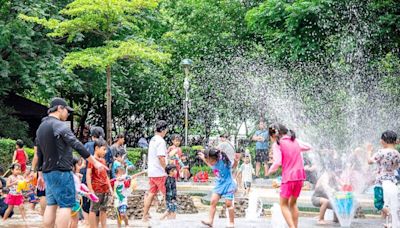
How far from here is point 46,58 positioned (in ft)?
82.4

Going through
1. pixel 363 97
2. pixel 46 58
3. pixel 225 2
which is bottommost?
pixel 363 97

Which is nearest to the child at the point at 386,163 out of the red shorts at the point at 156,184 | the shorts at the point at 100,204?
the red shorts at the point at 156,184

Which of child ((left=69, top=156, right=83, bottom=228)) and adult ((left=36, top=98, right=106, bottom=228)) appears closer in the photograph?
adult ((left=36, top=98, right=106, bottom=228))

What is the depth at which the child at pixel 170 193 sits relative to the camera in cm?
1102

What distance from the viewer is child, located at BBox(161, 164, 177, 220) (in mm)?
11021

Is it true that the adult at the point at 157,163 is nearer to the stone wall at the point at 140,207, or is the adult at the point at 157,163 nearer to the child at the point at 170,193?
the child at the point at 170,193

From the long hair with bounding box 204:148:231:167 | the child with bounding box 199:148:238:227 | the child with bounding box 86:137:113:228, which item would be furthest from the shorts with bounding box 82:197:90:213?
the long hair with bounding box 204:148:231:167

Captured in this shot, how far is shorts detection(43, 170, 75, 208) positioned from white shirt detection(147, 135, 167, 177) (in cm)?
303

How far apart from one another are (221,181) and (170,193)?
5.48 ft

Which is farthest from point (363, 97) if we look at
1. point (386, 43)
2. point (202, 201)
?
point (202, 201)

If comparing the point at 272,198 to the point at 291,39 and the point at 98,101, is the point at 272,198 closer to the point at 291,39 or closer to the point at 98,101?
the point at 291,39

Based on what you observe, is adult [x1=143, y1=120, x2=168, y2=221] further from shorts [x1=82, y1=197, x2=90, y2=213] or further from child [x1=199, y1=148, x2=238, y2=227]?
shorts [x1=82, y1=197, x2=90, y2=213]

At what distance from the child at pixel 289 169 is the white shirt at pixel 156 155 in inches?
98.8

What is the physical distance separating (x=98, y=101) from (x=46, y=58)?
31.6ft
